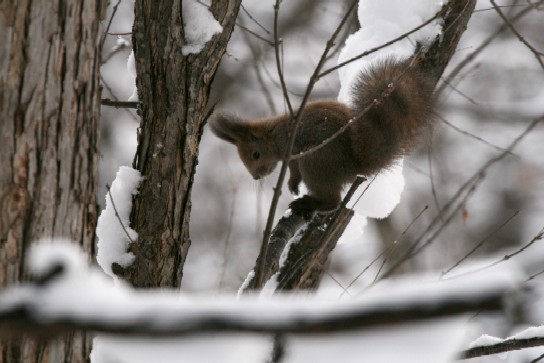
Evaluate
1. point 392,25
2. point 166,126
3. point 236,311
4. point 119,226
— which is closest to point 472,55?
point 392,25

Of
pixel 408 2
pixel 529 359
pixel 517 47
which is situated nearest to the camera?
pixel 529 359

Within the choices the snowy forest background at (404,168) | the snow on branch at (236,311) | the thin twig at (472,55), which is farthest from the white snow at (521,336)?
the snowy forest background at (404,168)

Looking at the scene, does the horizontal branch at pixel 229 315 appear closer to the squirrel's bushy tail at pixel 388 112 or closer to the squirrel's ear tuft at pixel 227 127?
the squirrel's bushy tail at pixel 388 112

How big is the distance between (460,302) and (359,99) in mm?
2675

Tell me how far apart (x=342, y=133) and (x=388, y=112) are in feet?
1.04

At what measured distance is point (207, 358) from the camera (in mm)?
814

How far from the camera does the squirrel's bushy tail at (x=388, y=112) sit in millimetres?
3180

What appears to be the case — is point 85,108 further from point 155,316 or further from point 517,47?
point 517,47

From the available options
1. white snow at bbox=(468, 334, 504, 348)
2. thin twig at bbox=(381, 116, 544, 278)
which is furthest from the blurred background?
white snow at bbox=(468, 334, 504, 348)

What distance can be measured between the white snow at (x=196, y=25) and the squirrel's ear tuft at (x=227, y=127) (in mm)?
1750

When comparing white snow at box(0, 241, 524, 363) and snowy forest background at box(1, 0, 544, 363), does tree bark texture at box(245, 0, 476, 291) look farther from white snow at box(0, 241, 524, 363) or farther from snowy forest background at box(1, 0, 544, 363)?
snowy forest background at box(1, 0, 544, 363)

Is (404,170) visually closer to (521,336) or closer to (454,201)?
(454,201)

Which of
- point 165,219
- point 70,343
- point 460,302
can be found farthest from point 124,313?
point 165,219

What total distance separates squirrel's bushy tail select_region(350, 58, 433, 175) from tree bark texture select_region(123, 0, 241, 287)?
99 cm
